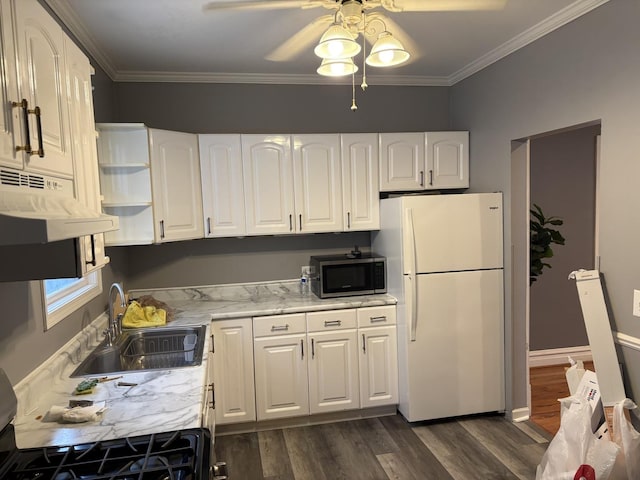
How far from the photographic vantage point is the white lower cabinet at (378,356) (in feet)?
11.1

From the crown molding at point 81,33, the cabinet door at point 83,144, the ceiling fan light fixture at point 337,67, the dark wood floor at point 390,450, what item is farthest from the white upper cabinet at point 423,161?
the cabinet door at point 83,144

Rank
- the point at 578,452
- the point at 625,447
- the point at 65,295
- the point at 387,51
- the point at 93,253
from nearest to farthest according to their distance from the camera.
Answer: the point at 93,253 → the point at 387,51 → the point at 625,447 → the point at 578,452 → the point at 65,295

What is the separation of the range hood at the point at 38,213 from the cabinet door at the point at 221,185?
5.74ft

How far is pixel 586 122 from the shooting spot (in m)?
2.52

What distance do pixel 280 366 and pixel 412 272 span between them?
116 centimetres

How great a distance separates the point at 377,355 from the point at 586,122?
80.2 inches

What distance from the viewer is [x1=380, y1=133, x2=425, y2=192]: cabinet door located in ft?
11.6

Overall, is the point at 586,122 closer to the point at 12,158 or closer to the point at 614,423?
the point at 614,423

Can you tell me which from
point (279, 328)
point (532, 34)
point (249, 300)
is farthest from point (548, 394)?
point (532, 34)

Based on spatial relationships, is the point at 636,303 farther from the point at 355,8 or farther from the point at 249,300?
the point at 249,300

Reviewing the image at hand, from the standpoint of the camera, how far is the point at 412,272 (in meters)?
3.19

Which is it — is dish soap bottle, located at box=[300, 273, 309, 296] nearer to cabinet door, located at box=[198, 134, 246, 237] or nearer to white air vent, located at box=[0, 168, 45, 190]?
cabinet door, located at box=[198, 134, 246, 237]

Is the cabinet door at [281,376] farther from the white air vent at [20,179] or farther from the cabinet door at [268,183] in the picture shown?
the white air vent at [20,179]

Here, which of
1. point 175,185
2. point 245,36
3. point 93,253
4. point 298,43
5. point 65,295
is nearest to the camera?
point 93,253
